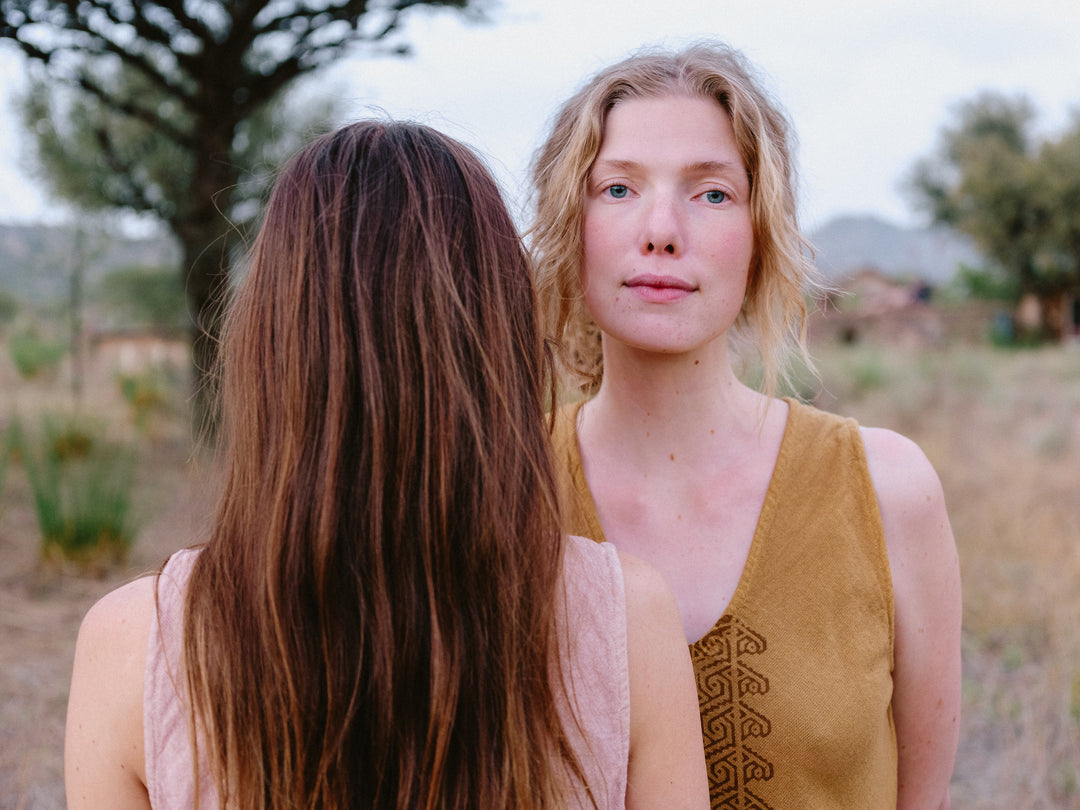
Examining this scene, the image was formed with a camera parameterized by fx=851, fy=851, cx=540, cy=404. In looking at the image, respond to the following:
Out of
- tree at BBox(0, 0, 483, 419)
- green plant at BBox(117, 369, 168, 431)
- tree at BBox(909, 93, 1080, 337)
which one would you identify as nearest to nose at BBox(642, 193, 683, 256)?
tree at BBox(0, 0, 483, 419)

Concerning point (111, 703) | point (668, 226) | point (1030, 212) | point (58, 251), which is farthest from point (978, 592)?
point (1030, 212)

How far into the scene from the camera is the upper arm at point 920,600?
1501 millimetres

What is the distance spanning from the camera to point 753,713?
1.42 m

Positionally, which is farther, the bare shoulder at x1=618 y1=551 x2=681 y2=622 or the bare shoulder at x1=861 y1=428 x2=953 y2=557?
the bare shoulder at x1=861 y1=428 x2=953 y2=557

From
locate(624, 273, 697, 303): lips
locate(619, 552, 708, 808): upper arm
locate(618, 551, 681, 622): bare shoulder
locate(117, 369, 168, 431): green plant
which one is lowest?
locate(117, 369, 168, 431): green plant

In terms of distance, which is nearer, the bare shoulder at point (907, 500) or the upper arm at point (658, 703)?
the upper arm at point (658, 703)

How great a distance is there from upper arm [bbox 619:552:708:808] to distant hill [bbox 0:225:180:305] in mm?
10304

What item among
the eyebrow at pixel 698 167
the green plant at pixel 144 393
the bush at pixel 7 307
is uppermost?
the eyebrow at pixel 698 167

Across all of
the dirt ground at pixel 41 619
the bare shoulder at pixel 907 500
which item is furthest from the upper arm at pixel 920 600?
the dirt ground at pixel 41 619

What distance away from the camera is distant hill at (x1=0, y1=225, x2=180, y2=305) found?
10.6 meters

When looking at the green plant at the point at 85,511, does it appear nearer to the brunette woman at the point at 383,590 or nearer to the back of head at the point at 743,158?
the back of head at the point at 743,158

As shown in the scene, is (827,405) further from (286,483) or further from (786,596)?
(286,483)

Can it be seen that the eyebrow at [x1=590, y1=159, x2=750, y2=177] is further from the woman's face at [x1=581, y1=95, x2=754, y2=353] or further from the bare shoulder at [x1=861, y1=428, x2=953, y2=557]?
the bare shoulder at [x1=861, y1=428, x2=953, y2=557]

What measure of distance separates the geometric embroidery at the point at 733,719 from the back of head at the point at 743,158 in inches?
22.3
